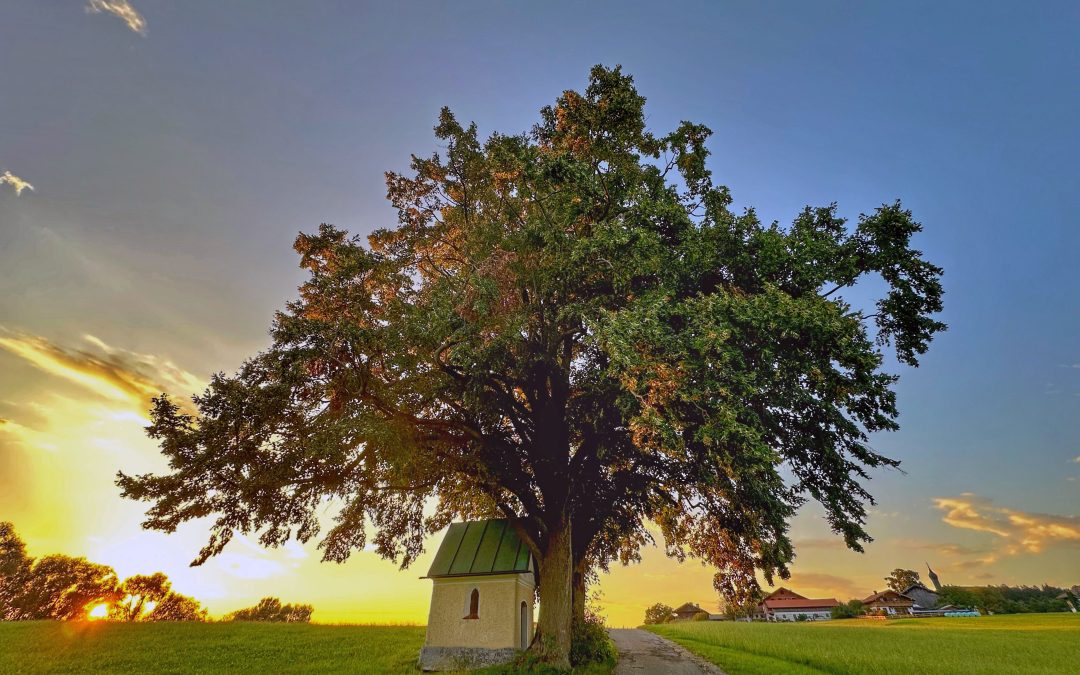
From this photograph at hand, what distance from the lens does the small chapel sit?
63.5 ft

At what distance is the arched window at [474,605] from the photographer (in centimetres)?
2047

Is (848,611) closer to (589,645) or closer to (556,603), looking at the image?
(589,645)

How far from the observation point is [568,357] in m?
17.9

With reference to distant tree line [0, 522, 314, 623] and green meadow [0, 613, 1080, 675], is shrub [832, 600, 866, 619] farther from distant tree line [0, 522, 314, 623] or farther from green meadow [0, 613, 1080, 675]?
distant tree line [0, 522, 314, 623]

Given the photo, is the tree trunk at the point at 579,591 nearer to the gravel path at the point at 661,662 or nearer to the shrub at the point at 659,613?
the gravel path at the point at 661,662

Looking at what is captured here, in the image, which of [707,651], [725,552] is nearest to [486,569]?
[725,552]

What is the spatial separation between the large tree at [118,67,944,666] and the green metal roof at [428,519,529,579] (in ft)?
Answer: 11.8

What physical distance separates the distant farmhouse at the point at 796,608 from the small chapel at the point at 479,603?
96.5 meters

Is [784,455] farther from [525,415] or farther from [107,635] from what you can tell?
[107,635]

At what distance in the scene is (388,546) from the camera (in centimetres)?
2156

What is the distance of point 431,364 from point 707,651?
23.3m

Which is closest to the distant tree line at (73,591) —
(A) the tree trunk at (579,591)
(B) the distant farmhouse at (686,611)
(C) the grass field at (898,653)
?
(A) the tree trunk at (579,591)

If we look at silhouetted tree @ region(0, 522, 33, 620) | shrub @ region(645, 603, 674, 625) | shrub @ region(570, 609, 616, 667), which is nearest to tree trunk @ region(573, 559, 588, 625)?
shrub @ region(570, 609, 616, 667)

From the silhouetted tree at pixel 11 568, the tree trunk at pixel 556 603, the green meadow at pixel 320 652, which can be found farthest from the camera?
the silhouetted tree at pixel 11 568
